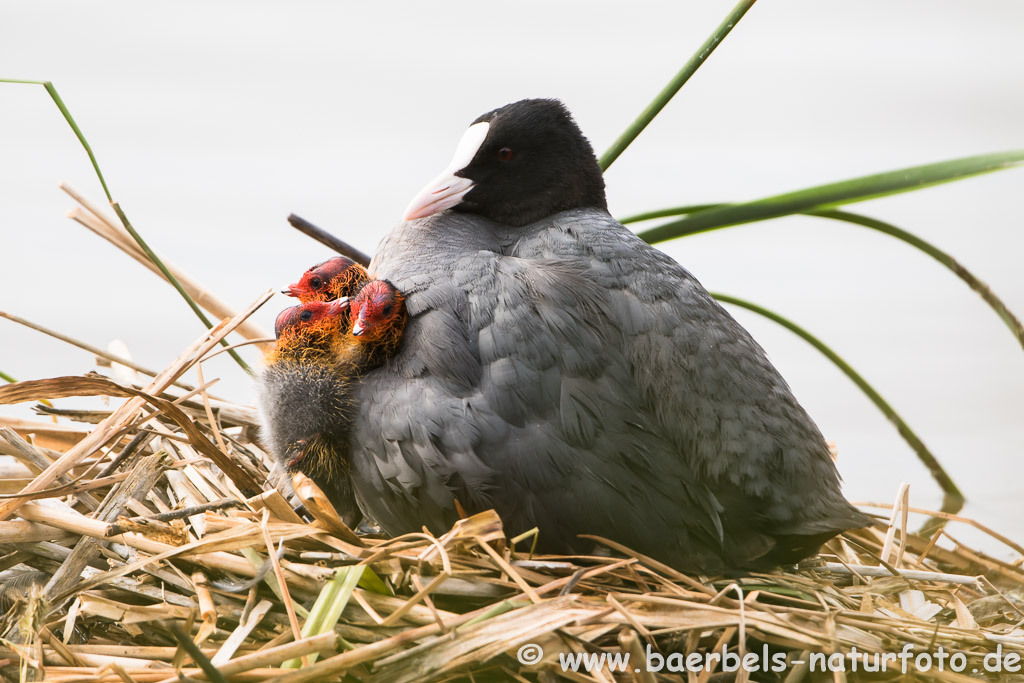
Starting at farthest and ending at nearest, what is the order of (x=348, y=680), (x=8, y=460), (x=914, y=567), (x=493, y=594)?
(x=914, y=567) < (x=8, y=460) < (x=493, y=594) < (x=348, y=680)

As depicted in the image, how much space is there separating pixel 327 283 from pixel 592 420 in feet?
1.58

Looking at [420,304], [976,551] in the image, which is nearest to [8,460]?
[420,304]

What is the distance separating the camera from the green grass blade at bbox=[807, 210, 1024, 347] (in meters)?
1.33

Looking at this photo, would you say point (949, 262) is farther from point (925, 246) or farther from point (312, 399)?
point (312, 399)

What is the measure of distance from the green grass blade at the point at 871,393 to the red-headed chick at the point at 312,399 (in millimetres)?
715

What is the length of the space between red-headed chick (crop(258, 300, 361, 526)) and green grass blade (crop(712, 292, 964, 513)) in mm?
715

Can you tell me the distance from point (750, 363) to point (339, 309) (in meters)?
0.56

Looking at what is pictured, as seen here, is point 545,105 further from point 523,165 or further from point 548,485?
point 548,485

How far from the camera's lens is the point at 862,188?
3.91 ft

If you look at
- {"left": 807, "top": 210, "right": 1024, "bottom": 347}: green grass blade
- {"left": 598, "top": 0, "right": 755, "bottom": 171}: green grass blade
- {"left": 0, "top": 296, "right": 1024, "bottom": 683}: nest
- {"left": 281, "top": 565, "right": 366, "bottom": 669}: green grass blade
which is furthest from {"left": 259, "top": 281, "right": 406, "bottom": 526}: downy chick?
{"left": 807, "top": 210, "right": 1024, "bottom": 347}: green grass blade

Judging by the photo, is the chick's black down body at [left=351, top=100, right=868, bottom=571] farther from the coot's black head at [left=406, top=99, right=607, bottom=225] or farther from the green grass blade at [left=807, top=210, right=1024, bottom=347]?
the green grass blade at [left=807, top=210, right=1024, bottom=347]

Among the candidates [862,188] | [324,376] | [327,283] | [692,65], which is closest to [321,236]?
[327,283]

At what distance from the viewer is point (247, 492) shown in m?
1.28

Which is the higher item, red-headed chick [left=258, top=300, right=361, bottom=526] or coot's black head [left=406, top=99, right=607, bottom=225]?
coot's black head [left=406, top=99, right=607, bottom=225]
